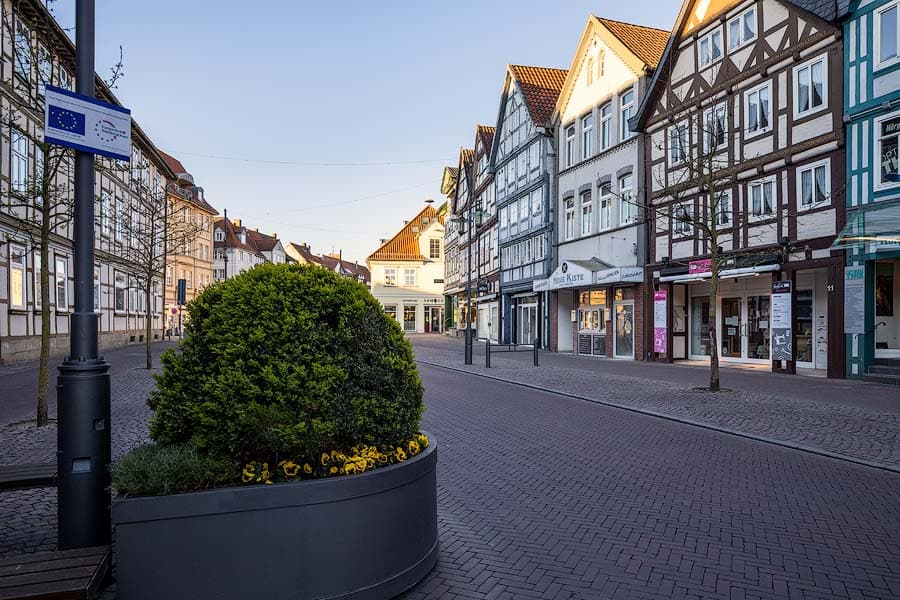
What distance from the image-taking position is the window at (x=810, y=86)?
16.8m

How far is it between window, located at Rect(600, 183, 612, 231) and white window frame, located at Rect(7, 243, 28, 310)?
20810 millimetres

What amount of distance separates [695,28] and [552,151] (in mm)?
10694

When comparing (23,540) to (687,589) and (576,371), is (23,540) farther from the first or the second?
(576,371)

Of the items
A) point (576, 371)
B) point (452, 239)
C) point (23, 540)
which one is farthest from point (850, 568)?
point (452, 239)

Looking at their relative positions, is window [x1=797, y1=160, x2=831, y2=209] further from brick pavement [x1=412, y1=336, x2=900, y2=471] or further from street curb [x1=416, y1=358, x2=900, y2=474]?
street curb [x1=416, y1=358, x2=900, y2=474]

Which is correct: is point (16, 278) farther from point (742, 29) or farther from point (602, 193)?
point (742, 29)

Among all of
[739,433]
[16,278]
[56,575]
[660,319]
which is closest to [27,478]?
[56,575]

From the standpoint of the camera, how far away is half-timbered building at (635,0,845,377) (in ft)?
54.0

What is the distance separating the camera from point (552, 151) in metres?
31.1

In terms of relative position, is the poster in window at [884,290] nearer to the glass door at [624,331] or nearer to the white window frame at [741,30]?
the white window frame at [741,30]

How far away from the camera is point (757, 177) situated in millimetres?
18672

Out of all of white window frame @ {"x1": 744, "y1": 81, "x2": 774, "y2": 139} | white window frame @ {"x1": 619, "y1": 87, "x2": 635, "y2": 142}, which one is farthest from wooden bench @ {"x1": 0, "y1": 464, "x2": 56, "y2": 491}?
white window frame @ {"x1": 619, "y1": 87, "x2": 635, "y2": 142}

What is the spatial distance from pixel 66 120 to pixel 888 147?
17121mm

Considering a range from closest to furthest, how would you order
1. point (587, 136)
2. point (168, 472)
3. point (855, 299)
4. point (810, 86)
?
1. point (168, 472)
2. point (855, 299)
3. point (810, 86)
4. point (587, 136)
